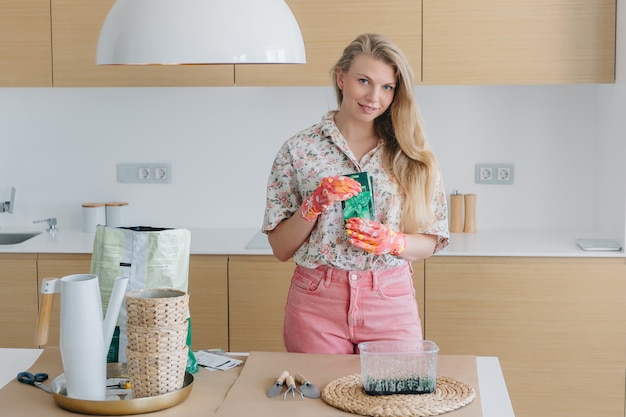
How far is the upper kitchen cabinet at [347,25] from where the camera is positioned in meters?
3.46

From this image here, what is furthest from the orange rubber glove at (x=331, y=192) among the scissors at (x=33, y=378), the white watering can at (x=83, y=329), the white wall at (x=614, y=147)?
the white wall at (x=614, y=147)

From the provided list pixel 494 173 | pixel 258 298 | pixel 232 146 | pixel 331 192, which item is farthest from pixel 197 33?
pixel 494 173

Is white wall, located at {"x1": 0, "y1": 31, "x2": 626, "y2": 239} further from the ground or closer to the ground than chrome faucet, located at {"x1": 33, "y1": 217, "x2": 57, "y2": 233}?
further from the ground

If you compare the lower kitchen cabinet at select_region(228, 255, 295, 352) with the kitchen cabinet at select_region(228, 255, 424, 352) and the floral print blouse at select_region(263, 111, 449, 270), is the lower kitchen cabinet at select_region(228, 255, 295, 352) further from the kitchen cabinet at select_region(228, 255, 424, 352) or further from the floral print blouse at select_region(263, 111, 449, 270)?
the floral print blouse at select_region(263, 111, 449, 270)

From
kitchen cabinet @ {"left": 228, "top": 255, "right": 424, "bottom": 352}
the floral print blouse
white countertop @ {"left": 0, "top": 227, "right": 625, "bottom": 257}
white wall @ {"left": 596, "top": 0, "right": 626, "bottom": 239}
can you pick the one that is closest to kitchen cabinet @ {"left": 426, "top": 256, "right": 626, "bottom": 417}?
white countertop @ {"left": 0, "top": 227, "right": 625, "bottom": 257}

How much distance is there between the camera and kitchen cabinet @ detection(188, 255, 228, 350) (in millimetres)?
3396

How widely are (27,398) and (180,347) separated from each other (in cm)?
32

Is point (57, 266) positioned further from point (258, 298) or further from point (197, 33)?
point (197, 33)

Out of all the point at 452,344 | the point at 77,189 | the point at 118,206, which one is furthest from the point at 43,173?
the point at 452,344

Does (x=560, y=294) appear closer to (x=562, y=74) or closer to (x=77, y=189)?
(x=562, y=74)

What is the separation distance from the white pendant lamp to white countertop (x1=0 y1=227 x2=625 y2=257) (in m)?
1.71

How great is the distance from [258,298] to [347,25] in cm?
109

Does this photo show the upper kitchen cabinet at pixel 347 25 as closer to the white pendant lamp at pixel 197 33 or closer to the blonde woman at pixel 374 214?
the blonde woman at pixel 374 214

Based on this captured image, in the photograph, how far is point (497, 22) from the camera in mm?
3441
